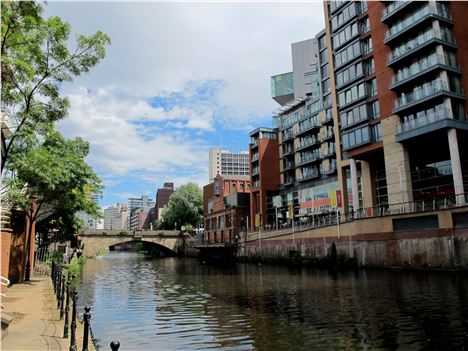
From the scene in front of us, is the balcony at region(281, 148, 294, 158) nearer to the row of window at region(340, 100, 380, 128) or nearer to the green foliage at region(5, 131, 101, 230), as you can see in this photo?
the row of window at region(340, 100, 380, 128)

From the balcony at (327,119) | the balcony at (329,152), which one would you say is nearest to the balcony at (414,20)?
the balcony at (327,119)

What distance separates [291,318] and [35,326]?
340 inches

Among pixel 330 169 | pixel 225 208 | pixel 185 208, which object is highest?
pixel 330 169

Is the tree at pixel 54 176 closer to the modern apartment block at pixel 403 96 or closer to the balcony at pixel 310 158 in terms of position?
the modern apartment block at pixel 403 96

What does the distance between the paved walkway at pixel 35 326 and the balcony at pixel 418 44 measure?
1555 inches

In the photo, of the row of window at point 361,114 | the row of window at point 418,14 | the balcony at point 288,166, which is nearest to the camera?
the row of window at point 418,14

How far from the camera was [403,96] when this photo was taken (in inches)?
1700

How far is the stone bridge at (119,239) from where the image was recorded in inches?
3531

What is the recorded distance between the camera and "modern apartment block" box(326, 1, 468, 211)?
40.2 metres

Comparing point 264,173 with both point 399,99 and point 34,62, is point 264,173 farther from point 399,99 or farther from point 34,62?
point 34,62

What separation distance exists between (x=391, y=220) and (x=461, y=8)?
909 inches

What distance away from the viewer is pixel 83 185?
26.5m

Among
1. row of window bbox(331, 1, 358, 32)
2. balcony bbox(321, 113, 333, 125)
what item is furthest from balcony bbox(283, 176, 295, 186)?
row of window bbox(331, 1, 358, 32)

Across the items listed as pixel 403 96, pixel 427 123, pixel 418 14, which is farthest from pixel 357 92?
pixel 427 123
